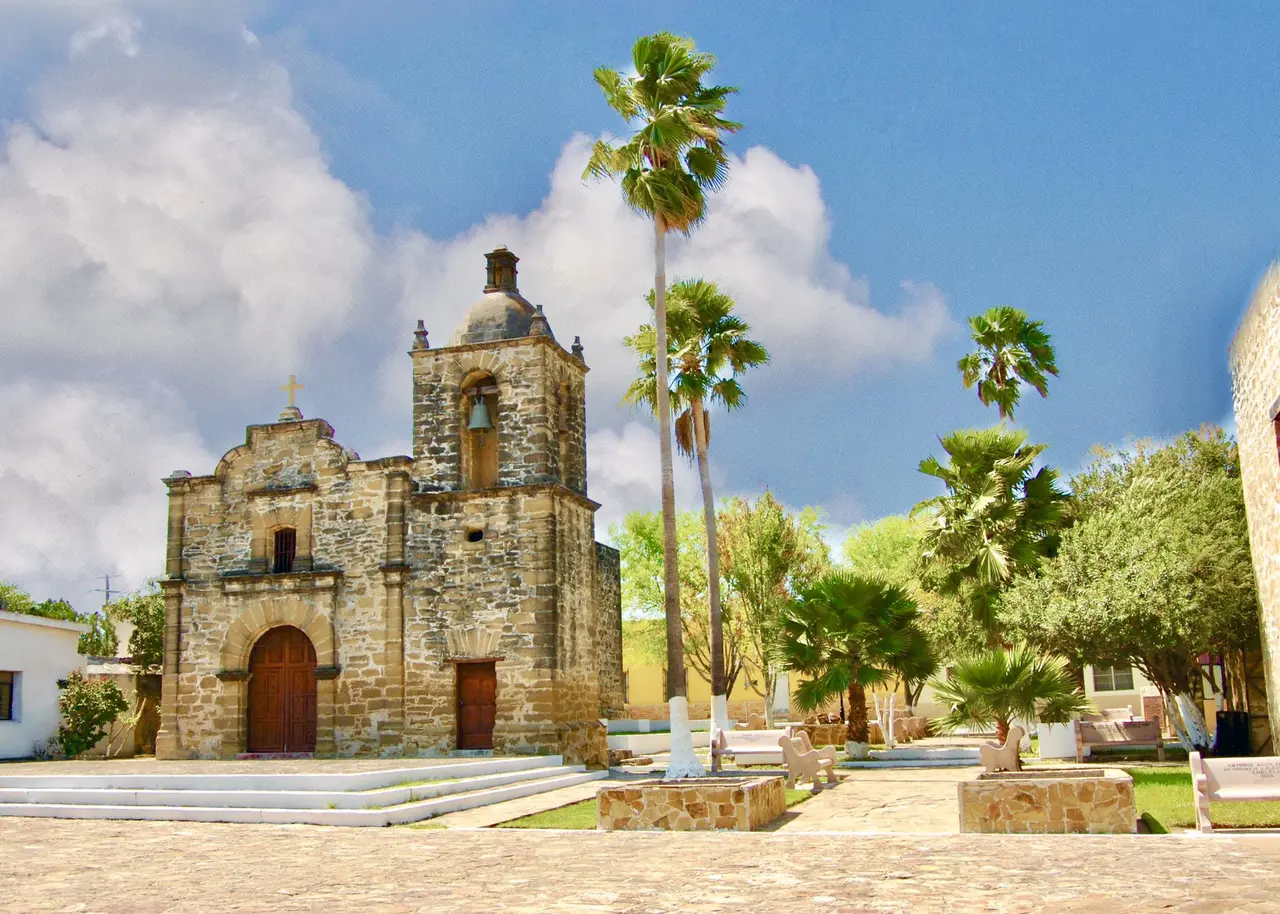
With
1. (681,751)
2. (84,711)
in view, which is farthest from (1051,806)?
(84,711)

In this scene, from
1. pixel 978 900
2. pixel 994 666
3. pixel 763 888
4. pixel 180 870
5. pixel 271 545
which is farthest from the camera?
pixel 271 545

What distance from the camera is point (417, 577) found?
76.6 feet

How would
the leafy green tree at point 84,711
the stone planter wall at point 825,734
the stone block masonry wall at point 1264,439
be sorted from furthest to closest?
the stone planter wall at point 825,734, the leafy green tree at point 84,711, the stone block masonry wall at point 1264,439

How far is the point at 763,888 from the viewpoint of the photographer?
29.5ft

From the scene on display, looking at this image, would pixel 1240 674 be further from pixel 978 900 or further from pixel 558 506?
pixel 978 900

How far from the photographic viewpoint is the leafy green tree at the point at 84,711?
2656 cm

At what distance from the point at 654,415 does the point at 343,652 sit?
8304 mm

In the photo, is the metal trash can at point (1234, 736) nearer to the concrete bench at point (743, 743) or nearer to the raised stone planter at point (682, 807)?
the concrete bench at point (743, 743)

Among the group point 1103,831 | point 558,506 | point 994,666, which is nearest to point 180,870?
point 1103,831

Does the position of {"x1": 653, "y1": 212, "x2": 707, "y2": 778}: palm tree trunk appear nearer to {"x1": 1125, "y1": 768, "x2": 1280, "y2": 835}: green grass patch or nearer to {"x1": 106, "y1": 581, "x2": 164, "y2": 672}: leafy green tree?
{"x1": 1125, "y1": 768, "x2": 1280, "y2": 835}: green grass patch

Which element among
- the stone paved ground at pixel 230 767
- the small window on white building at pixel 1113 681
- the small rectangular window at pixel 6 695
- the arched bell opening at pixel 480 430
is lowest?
the stone paved ground at pixel 230 767

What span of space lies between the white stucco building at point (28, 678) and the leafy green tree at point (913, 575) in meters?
17.7

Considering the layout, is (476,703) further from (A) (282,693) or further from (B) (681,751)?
(B) (681,751)

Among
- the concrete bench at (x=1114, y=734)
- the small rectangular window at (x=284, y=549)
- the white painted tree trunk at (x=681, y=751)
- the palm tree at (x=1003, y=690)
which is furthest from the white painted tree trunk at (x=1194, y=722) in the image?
the small rectangular window at (x=284, y=549)
